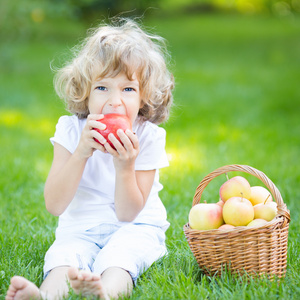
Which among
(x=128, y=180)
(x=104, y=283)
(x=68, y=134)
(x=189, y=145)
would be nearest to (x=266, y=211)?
(x=128, y=180)

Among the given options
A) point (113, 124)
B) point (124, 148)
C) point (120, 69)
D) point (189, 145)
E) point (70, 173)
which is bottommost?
point (189, 145)

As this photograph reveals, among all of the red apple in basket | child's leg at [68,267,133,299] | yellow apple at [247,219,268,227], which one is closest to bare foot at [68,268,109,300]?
child's leg at [68,267,133,299]

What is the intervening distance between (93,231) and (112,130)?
61 cm

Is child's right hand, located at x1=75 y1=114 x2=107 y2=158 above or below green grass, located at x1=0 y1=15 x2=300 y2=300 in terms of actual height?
above

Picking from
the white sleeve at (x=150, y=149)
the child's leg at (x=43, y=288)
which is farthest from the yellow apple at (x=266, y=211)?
the child's leg at (x=43, y=288)

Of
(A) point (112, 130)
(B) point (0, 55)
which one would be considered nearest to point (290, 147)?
(A) point (112, 130)

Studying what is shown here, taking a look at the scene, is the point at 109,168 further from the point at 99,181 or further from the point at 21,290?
the point at 21,290

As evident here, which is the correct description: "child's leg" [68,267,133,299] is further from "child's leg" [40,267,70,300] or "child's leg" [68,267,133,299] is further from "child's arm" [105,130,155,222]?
"child's arm" [105,130,155,222]

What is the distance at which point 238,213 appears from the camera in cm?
234

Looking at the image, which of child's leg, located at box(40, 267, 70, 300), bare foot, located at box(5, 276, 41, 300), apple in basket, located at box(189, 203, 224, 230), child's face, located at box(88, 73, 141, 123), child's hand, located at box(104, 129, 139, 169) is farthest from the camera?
child's face, located at box(88, 73, 141, 123)

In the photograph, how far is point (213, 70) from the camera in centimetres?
1074

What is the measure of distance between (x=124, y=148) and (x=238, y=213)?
→ 59 cm

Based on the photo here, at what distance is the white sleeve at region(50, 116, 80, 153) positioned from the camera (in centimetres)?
262

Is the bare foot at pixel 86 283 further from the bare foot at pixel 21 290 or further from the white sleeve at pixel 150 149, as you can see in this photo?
the white sleeve at pixel 150 149
